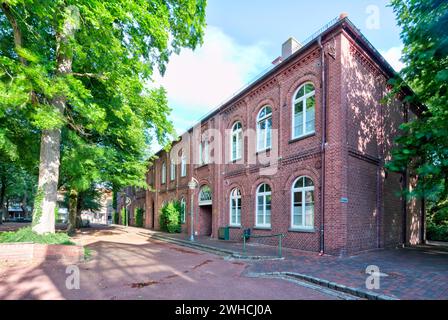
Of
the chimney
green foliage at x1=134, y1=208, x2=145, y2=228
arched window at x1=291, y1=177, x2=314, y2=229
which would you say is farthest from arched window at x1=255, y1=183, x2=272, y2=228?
green foliage at x1=134, y1=208, x2=145, y2=228

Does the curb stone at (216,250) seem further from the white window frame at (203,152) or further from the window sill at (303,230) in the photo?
the white window frame at (203,152)

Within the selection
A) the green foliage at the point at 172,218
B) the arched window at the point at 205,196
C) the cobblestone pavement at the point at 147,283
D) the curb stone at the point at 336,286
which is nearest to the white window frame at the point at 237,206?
the arched window at the point at 205,196

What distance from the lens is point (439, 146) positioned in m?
8.86

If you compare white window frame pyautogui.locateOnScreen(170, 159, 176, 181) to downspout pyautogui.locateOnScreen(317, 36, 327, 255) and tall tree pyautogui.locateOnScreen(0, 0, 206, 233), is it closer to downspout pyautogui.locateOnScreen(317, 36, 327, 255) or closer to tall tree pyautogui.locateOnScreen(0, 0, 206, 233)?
tall tree pyautogui.locateOnScreen(0, 0, 206, 233)

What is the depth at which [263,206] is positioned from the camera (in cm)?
1351

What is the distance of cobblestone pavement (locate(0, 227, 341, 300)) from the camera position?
550cm

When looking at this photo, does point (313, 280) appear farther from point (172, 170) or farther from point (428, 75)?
point (172, 170)

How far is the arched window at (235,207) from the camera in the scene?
1532 centimetres

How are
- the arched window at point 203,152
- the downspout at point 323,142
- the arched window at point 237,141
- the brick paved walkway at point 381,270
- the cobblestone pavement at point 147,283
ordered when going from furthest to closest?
1. the arched window at point 203,152
2. the arched window at point 237,141
3. the downspout at point 323,142
4. the brick paved walkway at point 381,270
5. the cobblestone pavement at point 147,283

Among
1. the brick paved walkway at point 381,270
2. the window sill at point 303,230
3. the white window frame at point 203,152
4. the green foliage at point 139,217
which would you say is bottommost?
the green foliage at point 139,217

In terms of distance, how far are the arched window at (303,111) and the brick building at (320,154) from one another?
0.14 ft

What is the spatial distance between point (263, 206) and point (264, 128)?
3898 mm
